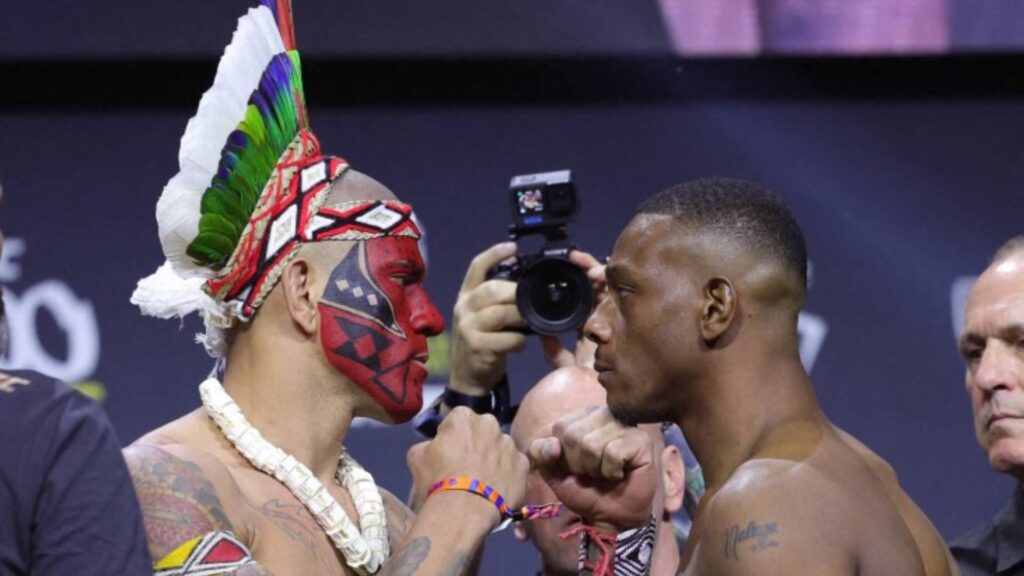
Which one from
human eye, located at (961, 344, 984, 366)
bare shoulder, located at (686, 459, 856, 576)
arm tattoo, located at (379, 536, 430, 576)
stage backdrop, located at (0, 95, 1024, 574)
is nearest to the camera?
bare shoulder, located at (686, 459, 856, 576)

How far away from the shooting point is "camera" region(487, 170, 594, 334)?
3.20 metres

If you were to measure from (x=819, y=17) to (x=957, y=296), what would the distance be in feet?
2.74

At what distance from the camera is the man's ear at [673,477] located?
10.6 ft

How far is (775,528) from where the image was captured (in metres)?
2.04

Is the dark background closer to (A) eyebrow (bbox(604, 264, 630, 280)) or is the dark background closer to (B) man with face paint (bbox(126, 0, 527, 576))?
(B) man with face paint (bbox(126, 0, 527, 576))

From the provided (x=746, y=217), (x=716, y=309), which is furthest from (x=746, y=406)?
(x=746, y=217)

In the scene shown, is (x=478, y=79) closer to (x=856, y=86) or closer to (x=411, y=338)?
(x=856, y=86)

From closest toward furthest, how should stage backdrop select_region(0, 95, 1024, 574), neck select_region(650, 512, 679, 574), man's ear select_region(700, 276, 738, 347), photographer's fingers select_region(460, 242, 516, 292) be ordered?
1. man's ear select_region(700, 276, 738, 347)
2. neck select_region(650, 512, 679, 574)
3. photographer's fingers select_region(460, 242, 516, 292)
4. stage backdrop select_region(0, 95, 1024, 574)

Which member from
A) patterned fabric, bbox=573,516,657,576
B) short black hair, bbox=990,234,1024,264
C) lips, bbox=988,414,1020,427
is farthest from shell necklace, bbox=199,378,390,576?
short black hair, bbox=990,234,1024,264

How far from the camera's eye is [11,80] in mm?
4441

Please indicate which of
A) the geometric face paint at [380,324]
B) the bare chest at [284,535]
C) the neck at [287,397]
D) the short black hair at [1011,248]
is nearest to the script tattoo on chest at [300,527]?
the bare chest at [284,535]

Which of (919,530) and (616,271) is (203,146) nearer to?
(616,271)

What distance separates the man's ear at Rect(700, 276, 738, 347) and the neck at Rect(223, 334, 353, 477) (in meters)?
0.66

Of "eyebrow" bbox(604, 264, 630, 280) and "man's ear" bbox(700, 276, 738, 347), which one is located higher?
"eyebrow" bbox(604, 264, 630, 280)
